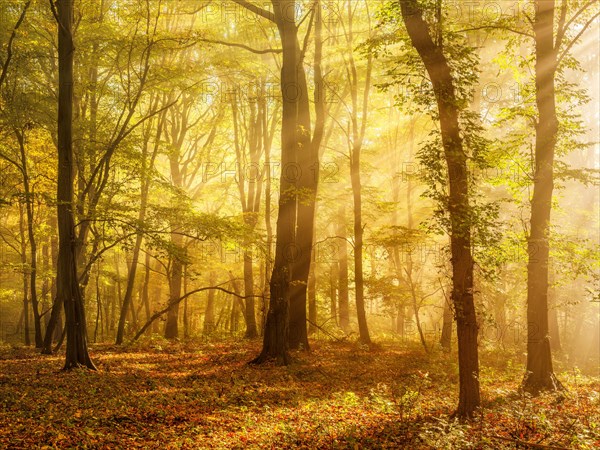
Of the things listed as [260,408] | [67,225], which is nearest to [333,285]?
[67,225]

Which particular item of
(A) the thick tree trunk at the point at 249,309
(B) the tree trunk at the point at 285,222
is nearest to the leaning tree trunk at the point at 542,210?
(B) the tree trunk at the point at 285,222

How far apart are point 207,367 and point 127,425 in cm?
602

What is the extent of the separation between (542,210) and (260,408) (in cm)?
835

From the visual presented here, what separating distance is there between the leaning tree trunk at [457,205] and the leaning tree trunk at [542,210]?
13.4 ft

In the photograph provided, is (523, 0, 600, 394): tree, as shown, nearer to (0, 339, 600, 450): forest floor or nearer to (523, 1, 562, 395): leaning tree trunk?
(523, 1, 562, 395): leaning tree trunk

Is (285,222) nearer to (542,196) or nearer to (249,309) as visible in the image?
(542,196)

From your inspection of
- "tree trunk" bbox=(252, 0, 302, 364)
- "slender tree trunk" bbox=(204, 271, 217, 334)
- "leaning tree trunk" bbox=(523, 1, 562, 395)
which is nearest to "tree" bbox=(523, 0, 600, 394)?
"leaning tree trunk" bbox=(523, 1, 562, 395)

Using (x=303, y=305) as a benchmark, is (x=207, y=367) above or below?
below

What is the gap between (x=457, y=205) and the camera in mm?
8461

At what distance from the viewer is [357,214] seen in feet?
62.4

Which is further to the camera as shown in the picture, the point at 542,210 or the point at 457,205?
the point at 542,210

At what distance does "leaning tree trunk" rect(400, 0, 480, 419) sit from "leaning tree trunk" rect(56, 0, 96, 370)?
804 centimetres

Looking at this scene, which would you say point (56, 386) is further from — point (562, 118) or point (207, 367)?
point (562, 118)

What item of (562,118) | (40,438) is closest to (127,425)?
(40,438)
